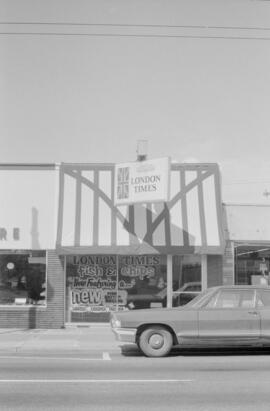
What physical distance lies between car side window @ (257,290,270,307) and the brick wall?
725cm

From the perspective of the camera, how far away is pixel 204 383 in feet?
28.9

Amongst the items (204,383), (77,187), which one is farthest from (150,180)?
(204,383)

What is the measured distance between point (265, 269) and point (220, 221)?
2.37 meters

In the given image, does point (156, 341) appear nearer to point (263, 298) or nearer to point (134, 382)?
point (263, 298)

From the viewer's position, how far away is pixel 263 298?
498 inches

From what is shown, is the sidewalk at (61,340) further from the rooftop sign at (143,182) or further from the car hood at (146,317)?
the rooftop sign at (143,182)

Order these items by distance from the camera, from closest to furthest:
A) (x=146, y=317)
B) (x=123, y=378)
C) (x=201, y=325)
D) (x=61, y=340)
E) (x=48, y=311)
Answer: (x=123, y=378), (x=201, y=325), (x=146, y=317), (x=61, y=340), (x=48, y=311)

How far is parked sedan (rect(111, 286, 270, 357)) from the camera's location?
1231 cm

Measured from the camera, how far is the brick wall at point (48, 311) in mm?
17906

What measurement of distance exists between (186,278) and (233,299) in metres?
5.77

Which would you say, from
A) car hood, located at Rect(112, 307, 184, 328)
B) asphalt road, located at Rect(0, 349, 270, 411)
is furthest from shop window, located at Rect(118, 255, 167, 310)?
car hood, located at Rect(112, 307, 184, 328)

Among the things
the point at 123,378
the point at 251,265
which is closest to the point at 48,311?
the point at 251,265

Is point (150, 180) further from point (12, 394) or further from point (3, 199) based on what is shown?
point (12, 394)

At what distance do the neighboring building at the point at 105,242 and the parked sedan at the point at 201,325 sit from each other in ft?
16.5
